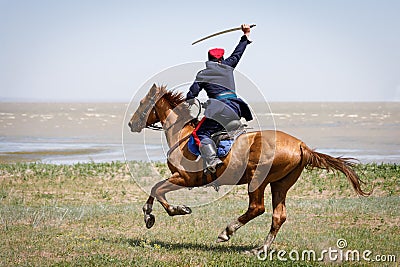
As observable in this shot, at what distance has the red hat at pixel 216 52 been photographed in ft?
33.0

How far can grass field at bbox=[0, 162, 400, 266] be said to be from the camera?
978 centimetres

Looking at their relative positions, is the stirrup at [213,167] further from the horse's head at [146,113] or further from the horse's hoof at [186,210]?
the horse's head at [146,113]

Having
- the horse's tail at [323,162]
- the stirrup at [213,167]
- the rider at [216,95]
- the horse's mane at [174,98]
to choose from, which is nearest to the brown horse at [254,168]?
the horse's tail at [323,162]

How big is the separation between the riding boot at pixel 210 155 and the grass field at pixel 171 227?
1.47 metres

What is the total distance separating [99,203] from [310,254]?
8.90 meters

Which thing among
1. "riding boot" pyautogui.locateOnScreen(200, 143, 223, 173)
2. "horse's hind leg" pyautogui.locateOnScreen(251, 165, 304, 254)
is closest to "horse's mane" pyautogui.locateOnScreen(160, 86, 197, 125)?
"riding boot" pyautogui.locateOnScreen(200, 143, 223, 173)

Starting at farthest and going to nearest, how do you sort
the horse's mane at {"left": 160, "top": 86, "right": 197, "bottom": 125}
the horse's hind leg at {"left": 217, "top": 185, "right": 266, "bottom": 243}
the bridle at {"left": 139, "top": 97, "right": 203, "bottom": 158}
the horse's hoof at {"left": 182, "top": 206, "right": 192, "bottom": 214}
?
1. the horse's mane at {"left": 160, "top": 86, "right": 197, "bottom": 125}
2. the bridle at {"left": 139, "top": 97, "right": 203, "bottom": 158}
3. the horse's hoof at {"left": 182, "top": 206, "right": 192, "bottom": 214}
4. the horse's hind leg at {"left": 217, "top": 185, "right": 266, "bottom": 243}

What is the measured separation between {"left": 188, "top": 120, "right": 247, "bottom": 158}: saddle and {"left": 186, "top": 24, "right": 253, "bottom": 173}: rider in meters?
0.09

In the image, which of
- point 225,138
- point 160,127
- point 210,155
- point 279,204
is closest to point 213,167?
point 210,155

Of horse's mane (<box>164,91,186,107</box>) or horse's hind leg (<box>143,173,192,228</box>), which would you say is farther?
horse's mane (<box>164,91,186,107</box>)

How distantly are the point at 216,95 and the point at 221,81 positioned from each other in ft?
0.80

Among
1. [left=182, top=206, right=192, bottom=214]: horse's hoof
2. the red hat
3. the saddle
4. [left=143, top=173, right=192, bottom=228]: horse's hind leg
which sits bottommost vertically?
[left=182, top=206, right=192, bottom=214]: horse's hoof

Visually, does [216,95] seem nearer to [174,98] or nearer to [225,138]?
[225,138]

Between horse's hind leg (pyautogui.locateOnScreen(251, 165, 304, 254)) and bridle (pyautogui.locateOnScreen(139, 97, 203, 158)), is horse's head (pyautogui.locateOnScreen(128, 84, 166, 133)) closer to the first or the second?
bridle (pyautogui.locateOnScreen(139, 97, 203, 158))
